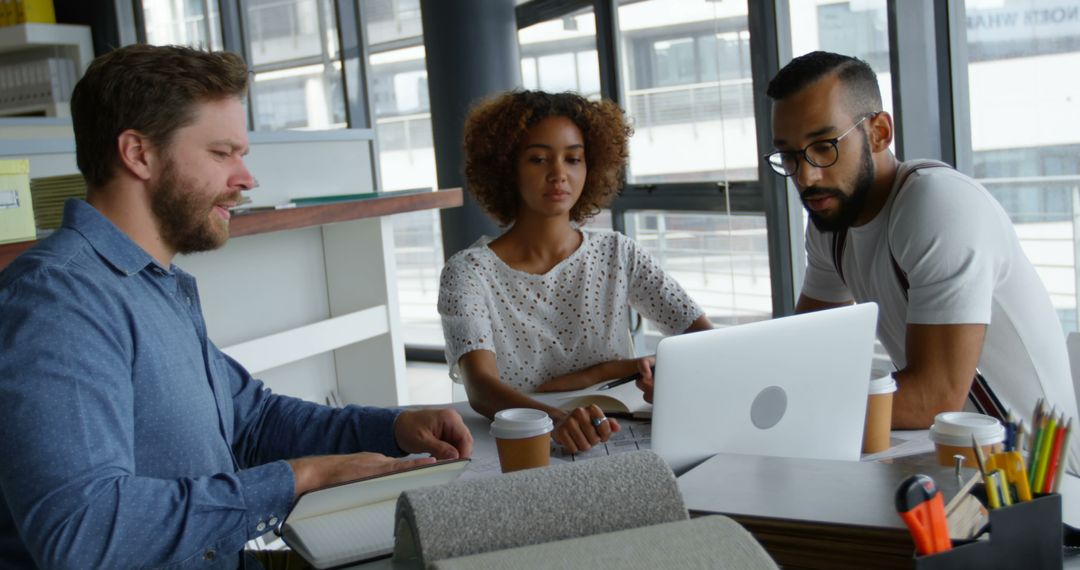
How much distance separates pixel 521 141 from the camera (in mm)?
2123

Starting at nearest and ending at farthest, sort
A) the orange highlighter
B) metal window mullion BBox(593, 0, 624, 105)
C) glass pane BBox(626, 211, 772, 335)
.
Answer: the orange highlighter < glass pane BBox(626, 211, 772, 335) < metal window mullion BBox(593, 0, 624, 105)

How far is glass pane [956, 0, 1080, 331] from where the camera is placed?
2408mm

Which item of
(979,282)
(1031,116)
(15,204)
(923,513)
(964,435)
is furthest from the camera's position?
(1031,116)

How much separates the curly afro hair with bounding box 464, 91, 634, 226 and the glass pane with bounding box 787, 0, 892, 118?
79cm

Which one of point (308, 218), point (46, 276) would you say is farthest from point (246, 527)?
point (308, 218)

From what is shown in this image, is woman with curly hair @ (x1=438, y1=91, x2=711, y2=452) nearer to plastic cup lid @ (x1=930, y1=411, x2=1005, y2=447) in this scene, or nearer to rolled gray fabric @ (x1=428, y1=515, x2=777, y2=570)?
plastic cup lid @ (x1=930, y1=411, x2=1005, y2=447)

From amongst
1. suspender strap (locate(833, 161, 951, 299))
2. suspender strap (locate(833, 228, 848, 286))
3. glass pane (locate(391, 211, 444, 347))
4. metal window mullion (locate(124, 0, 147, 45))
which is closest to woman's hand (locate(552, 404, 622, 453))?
suspender strap (locate(833, 161, 951, 299))

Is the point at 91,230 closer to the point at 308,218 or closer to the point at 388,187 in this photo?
the point at 308,218

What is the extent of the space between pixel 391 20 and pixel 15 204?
3774 millimetres

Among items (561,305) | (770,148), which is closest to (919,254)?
(561,305)

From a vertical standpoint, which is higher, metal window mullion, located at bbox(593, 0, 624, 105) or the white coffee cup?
metal window mullion, located at bbox(593, 0, 624, 105)

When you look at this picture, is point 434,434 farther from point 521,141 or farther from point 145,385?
point 521,141

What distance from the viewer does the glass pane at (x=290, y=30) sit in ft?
18.1

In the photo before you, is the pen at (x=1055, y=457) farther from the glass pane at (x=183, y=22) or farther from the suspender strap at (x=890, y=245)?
the glass pane at (x=183, y=22)
